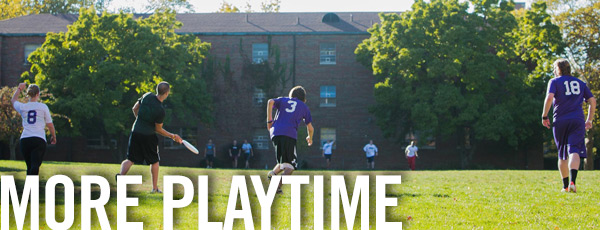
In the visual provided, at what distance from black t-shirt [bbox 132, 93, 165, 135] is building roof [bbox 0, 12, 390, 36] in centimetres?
3880

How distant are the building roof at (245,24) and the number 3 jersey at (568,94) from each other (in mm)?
38600

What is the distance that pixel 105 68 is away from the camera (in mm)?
40438

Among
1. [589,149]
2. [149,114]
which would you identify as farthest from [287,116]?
[589,149]

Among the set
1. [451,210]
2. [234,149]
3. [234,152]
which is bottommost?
[234,152]

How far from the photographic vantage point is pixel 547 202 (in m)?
10.4

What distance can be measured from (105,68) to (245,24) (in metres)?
13.4

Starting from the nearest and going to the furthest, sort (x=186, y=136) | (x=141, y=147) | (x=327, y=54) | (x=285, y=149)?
1. (x=141, y=147)
2. (x=285, y=149)
3. (x=327, y=54)
4. (x=186, y=136)

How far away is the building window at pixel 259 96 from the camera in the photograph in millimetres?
50000

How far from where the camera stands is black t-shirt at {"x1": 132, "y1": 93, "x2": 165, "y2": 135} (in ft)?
36.5

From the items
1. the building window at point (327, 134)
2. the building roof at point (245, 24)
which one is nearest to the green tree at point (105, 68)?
the building roof at point (245, 24)

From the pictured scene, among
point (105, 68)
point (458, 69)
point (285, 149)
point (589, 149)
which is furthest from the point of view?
point (458, 69)

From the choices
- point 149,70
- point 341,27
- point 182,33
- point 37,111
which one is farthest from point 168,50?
point 37,111

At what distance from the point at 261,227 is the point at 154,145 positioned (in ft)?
12.2

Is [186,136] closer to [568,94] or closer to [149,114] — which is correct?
[149,114]
